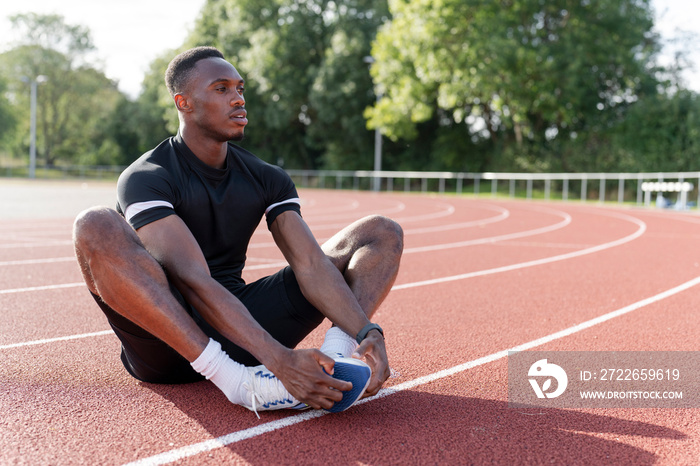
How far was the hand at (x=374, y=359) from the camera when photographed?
256cm

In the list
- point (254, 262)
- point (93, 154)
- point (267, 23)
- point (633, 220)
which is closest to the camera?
point (254, 262)

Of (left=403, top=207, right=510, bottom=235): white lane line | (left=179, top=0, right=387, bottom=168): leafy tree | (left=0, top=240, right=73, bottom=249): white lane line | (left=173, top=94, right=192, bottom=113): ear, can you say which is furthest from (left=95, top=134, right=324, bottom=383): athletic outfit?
(left=179, top=0, right=387, bottom=168): leafy tree

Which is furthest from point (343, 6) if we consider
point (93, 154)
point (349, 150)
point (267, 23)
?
point (93, 154)

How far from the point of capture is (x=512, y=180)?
2600cm

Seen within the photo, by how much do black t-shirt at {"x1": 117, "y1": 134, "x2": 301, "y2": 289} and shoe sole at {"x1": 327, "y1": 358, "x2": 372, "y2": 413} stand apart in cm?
85

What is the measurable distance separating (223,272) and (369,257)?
672mm

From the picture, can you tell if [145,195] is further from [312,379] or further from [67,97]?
Answer: [67,97]

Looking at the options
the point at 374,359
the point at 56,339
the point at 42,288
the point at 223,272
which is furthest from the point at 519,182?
the point at 374,359

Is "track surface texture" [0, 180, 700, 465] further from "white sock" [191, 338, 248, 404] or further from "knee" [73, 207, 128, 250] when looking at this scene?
"knee" [73, 207, 128, 250]

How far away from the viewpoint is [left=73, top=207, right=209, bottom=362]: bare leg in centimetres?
243

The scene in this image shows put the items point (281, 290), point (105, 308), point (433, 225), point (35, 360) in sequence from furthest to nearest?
point (433, 225), point (35, 360), point (281, 290), point (105, 308)

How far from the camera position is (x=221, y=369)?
253 centimetres

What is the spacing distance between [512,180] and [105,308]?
2450 cm

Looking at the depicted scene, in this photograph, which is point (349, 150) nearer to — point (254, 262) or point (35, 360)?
point (254, 262)
